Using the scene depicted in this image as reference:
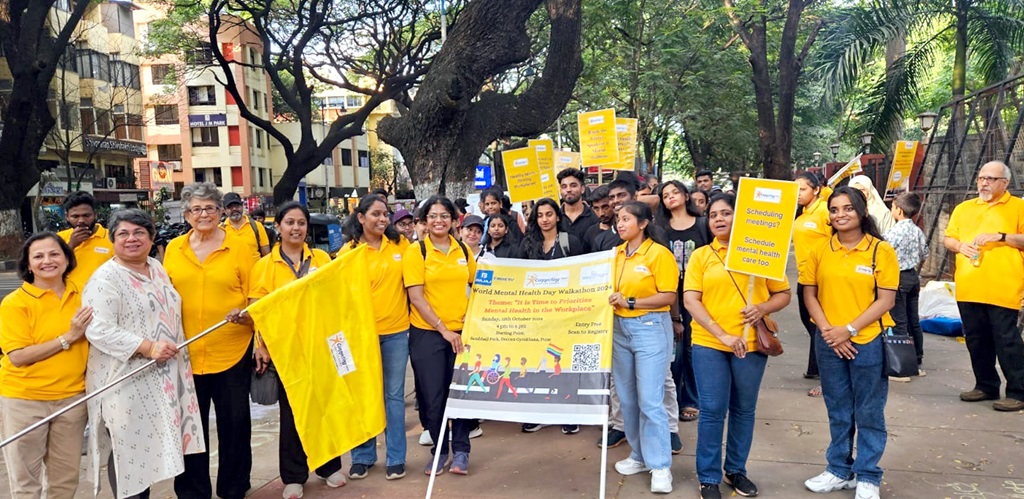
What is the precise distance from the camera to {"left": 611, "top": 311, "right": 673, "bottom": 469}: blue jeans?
167 inches

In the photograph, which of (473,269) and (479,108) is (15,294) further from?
(479,108)

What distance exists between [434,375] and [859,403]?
2465 millimetres

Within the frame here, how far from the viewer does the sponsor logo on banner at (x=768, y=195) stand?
12.8ft

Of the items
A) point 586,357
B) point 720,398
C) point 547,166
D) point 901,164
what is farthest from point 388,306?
point 901,164

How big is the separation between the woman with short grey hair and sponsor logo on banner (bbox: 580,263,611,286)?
225 cm

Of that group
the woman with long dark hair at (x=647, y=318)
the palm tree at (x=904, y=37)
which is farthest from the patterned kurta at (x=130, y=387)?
the palm tree at (x=904, y=37)

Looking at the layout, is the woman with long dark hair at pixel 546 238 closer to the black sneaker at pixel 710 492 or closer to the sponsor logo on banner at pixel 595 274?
the sponsor logo on banner at pixel 595 274

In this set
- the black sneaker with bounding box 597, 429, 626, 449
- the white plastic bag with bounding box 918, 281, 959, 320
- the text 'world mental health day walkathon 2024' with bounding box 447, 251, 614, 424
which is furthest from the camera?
the white plastic bag with bounding box 918, 281, 959, 320

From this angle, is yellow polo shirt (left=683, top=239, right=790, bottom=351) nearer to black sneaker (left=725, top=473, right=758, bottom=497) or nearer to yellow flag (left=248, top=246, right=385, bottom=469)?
black sneaker (left=725, top=473, right=758, bottom=497)

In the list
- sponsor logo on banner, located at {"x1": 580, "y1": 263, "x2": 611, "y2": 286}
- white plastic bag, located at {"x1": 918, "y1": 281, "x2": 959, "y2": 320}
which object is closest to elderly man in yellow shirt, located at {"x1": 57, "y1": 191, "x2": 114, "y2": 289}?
sponsor logo on banner, located at {"x1": 580, "y1": 263, "x2": 611, "y2": 286}

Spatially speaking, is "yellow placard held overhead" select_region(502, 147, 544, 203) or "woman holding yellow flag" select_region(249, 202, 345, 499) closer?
"woman holding yellow flag" select_region(249, 202, 345, 499)

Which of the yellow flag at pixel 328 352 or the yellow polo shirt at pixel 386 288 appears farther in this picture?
the yellow polo shirt at pixel 386 288

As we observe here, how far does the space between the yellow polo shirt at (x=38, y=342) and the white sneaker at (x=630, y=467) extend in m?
3.05

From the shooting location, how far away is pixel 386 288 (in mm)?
4645
